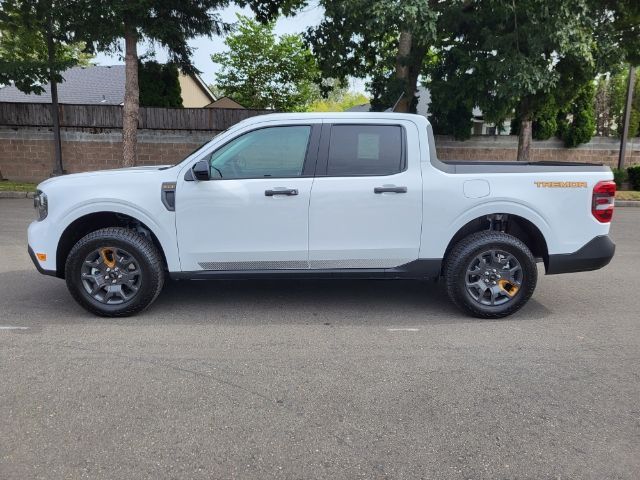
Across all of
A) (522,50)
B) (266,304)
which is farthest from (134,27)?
(266,304)

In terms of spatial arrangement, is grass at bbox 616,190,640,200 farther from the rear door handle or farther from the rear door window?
the rear door handle

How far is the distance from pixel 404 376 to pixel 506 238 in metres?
1.92

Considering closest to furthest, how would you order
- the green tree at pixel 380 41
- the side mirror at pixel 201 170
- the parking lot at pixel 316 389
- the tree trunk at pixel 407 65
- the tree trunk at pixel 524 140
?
the parking lot at pixel 316 389 → the side mirror at pixel 201 170 → the green tree at pixel 380 41 → the tree trunk at pixel 407 65 → the tree trunk at pixel 524 140

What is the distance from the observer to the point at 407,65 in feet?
54.6

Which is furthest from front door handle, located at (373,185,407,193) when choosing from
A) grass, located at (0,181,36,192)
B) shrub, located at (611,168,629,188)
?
shrub, located at (611,168,629,188)

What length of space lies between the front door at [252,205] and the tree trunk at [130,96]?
12450 millimetres

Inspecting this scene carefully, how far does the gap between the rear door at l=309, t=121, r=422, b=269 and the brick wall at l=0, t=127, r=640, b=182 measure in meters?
14.7

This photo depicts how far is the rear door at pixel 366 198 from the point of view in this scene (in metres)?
4.78

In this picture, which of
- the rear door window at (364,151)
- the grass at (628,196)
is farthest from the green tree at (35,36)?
the grass at (628,196)

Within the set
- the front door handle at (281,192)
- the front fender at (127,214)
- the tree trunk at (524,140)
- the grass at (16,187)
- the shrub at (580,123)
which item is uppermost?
the shrub at (580,123)

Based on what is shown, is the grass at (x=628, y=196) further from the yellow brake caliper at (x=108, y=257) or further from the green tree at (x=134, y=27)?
the yellow brake caliper at (x=108, y=257)

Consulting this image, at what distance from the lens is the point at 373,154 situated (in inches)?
193

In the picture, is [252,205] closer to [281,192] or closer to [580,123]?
[281,192]

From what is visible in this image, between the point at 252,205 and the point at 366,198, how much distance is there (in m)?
1.04
